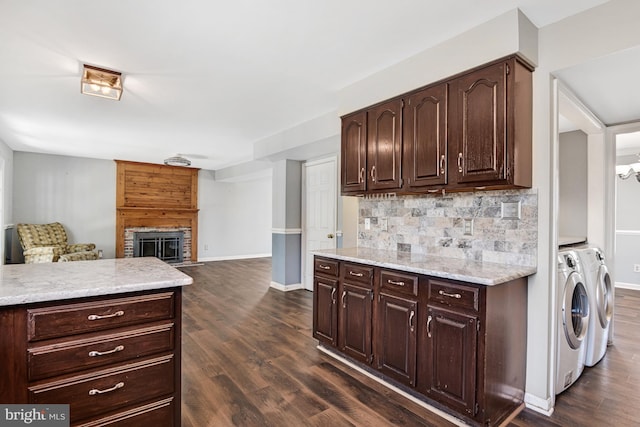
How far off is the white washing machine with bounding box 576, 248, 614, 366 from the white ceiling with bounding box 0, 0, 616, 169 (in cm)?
125

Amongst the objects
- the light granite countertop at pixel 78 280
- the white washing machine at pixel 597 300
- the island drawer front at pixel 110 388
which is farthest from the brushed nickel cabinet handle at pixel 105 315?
the white washing machine at pixel 597 300

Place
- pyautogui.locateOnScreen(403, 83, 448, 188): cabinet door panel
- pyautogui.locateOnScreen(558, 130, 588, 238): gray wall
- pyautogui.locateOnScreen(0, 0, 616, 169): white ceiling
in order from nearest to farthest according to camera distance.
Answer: pyautogui.locateOnScreen(0, 0, 616, 169): white ceiling, pyautogui.locateOnScreen(403, 83, 448, 188): cabinet door panel, pyautogui.locateOnScreen(558, 130, 588, 238): gray wall

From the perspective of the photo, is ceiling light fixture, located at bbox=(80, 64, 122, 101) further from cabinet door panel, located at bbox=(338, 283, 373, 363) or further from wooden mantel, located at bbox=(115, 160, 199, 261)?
wooden mantel, located at bbox=(115, 160, 199, 261)

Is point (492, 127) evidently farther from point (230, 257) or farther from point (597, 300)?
point (230, 257)

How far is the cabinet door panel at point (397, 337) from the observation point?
219cm

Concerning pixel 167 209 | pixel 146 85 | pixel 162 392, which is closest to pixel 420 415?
pixel 162 392

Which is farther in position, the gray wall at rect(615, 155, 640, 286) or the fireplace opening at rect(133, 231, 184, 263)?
the fireplace opening at rect(133, 231, 184, 263)

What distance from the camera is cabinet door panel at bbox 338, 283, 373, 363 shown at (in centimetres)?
252

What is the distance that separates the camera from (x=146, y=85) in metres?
3.14

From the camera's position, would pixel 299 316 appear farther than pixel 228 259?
No

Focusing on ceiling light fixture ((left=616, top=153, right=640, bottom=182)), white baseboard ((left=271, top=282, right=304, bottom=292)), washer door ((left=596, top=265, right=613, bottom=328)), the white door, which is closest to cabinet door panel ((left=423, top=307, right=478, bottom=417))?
washer door ((left=596, top=265, right=613, bottom=328))

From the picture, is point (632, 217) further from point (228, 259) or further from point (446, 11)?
point (228, 259)

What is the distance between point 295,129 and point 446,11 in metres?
2.71

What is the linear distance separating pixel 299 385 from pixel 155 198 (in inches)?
271
